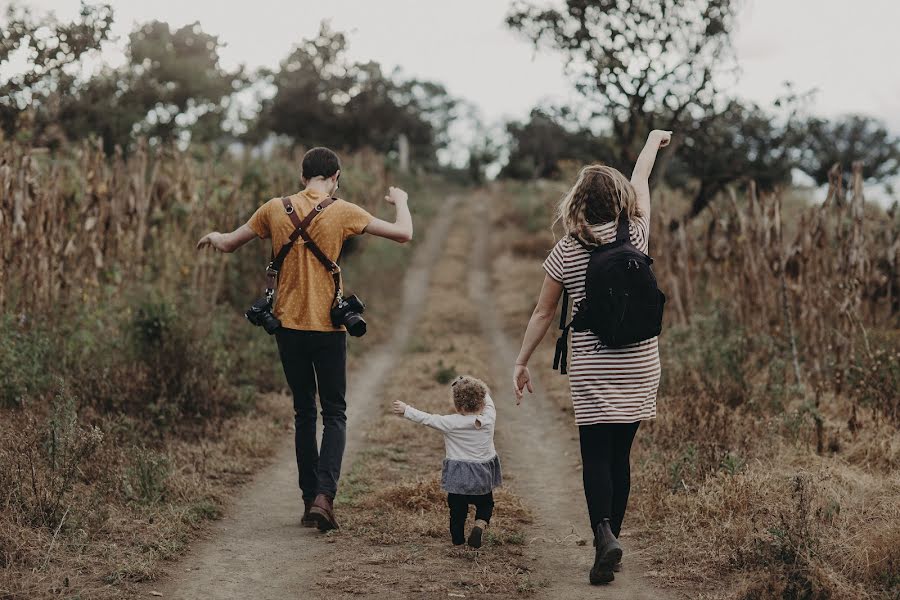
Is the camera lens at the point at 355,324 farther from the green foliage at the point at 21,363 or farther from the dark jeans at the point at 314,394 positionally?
the green foliage at the point at 21,363

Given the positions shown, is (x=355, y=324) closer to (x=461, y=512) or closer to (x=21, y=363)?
(x=461, y=512)

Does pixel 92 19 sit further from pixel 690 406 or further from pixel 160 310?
pixel 690 406

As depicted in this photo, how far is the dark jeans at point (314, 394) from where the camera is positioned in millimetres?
5172

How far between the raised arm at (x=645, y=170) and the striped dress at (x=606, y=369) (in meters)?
0.21

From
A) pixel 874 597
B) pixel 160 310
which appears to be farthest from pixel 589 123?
pixel 874 597

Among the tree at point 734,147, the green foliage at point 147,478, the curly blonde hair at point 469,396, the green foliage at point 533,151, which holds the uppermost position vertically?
the green foliage at point 533,151

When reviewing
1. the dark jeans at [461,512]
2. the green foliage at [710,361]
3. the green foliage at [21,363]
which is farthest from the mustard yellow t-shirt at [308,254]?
the green foliage at [710,361]

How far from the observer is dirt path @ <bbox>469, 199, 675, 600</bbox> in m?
4.45

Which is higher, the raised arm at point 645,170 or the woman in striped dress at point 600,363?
the raised arm at point 645,170

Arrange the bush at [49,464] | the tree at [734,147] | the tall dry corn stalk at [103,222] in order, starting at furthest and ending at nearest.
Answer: the tree at [734,147]
the tall dry corn stalk at [103,222]
the bush at [49,464]

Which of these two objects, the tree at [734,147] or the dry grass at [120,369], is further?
the tree at [734,147]

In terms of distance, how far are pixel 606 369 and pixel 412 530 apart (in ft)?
5.45

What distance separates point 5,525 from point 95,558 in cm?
46

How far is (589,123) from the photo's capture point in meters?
14.9
